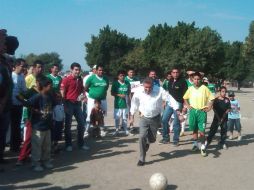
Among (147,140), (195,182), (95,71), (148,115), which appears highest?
(95,71)

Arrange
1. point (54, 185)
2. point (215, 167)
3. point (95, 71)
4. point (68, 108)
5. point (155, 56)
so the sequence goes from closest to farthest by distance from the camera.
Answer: point (54, 185), point (215, 167), point (68, 108), point (95, 71), point (155, 56)

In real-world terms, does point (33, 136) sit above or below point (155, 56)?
below

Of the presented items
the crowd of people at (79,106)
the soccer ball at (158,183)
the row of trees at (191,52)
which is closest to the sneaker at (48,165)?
the crowd of people at (79,106)

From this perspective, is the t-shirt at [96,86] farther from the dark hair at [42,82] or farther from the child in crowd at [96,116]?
the dark hair at [42,82]

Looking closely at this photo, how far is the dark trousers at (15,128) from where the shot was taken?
8977mm

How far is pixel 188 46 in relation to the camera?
54688mm

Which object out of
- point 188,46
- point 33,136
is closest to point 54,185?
point 33,136

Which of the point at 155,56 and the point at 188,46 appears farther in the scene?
the point at 155,56

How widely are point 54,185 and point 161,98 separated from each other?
3.04 metres

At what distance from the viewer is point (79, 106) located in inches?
371

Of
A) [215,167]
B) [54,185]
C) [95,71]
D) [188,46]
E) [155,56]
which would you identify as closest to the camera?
[54,185]

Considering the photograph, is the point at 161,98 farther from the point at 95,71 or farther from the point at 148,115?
the point at 95,71

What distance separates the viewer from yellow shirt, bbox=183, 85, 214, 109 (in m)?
9.58

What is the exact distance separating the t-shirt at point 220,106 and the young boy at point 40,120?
15.3ft
